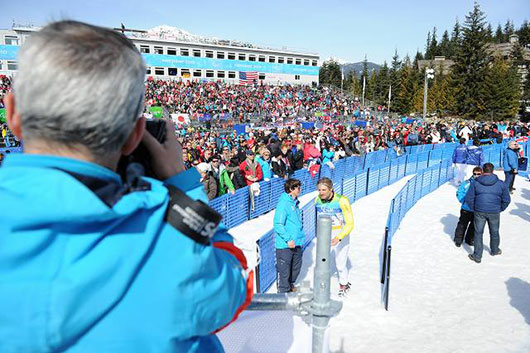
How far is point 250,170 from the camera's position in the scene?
10391 mm

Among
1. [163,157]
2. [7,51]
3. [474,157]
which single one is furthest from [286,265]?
[7,51]

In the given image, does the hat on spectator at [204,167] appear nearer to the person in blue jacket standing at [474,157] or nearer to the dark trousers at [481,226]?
the dark trousers at [481,226]

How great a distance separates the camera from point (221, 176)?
978 centimetres

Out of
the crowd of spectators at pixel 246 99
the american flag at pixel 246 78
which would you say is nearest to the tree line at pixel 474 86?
the crowd of spectators at pixel 246 99

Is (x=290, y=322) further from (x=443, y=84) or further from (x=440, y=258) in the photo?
(x=443, y=84)

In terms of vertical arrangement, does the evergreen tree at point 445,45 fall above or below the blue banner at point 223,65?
above

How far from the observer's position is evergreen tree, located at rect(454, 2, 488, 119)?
5366cm

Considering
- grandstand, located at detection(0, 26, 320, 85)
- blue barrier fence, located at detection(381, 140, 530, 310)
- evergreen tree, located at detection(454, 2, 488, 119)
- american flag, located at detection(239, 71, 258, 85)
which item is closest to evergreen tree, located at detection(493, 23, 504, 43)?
evergreen tree, located at detection(454, 2, 488, 119)

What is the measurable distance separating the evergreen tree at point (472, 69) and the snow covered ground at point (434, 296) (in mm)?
50527

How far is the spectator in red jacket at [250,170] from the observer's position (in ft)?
34.1

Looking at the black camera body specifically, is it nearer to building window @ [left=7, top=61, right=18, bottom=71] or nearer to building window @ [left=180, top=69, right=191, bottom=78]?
building window @ [left=7, top=61, right=18, bottom=71]

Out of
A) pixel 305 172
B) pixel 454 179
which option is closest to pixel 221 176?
pixel 305 172

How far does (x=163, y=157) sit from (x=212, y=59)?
5802cm

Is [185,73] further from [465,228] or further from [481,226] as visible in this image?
[481,226]
